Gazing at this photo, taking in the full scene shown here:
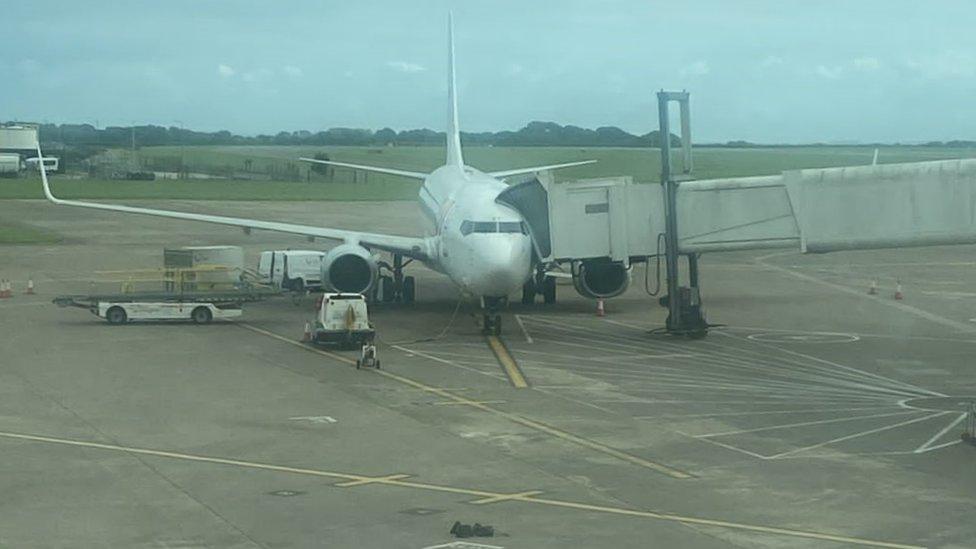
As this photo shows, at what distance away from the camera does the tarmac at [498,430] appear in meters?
18.8

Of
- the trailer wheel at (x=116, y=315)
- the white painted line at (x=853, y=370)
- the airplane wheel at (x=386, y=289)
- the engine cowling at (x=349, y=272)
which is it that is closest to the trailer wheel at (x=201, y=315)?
the trailer wheel at (x=116, y=315)

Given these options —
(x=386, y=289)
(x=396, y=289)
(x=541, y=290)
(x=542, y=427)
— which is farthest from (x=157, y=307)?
(x=542, y=427)

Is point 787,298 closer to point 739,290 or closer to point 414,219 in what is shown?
point 739,290

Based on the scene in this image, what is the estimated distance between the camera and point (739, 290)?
54.2 meters

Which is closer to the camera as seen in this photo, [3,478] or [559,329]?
[3,478]

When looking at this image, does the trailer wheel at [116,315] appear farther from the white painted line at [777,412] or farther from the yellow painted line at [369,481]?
the yellow painted line at [369,481]

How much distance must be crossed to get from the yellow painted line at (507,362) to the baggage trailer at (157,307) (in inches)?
338

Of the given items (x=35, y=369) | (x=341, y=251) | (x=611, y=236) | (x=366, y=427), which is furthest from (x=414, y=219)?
(x=366, y=427)

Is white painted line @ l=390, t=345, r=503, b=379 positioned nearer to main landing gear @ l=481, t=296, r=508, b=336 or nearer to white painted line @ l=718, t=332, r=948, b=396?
main landing gear @ l=481, t=296, r=508, b=336

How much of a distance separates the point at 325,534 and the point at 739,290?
38.0 metres

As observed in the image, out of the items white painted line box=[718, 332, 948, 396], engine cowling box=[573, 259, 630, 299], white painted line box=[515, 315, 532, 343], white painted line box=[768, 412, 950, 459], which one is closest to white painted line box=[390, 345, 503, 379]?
white painted line box=[515, 315, 532, 343]

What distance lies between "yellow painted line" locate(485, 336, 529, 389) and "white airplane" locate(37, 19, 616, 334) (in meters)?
1.51

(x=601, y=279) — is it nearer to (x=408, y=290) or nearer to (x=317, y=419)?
(x=408, y=290)

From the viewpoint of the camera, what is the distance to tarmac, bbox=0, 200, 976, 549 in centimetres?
1877
